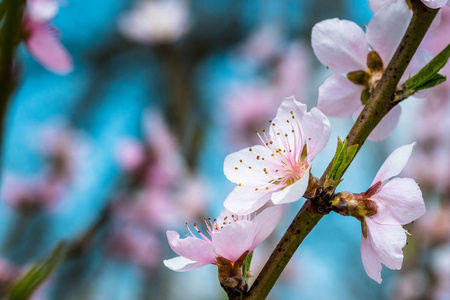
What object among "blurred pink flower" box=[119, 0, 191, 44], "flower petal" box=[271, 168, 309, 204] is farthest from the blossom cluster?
"blurred pink flower" box=[119, 0, 191, 44]

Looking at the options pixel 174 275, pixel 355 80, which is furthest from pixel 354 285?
pixel 355 80

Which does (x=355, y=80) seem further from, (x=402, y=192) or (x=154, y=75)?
(x=154, y=75)

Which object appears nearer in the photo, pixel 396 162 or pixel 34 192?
pixel 396 162

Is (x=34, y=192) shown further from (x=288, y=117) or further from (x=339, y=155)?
(x=339, y=155)

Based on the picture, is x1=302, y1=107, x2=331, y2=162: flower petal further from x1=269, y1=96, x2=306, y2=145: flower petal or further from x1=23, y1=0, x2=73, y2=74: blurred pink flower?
x1=23, y1=0, x2=73, y2=74: blurred pink flower

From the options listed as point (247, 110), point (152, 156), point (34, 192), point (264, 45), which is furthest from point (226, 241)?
point (264, 45)

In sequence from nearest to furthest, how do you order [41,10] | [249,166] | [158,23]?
[249,166] → [41,10] → [158,23]
